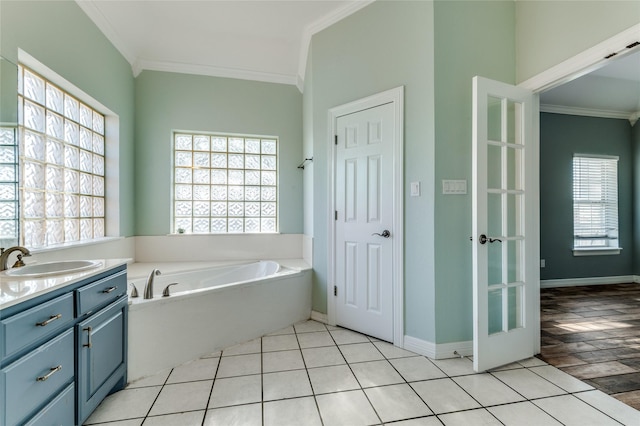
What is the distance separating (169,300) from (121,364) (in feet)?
1.45

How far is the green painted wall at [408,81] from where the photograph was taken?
222 centimetres

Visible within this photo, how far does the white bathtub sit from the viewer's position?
196 cm

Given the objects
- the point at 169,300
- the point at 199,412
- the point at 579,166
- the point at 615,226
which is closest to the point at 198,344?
the point at 169,300

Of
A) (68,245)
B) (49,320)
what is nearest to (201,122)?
(68,245)

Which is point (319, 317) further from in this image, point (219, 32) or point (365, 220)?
point (219, 32)

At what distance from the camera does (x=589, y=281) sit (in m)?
4.41

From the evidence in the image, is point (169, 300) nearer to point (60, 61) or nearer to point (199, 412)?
point (199, 412)

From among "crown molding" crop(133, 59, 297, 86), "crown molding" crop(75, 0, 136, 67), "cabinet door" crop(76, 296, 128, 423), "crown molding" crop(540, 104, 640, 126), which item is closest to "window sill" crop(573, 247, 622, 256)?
"crown molding" crop(540, 104, 640, 126)

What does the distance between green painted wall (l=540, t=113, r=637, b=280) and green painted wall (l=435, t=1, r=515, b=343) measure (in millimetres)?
2851

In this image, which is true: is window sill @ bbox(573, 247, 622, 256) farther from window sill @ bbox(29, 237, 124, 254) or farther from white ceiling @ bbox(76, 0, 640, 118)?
window sill @ bbox(29, 237, 124, 254)

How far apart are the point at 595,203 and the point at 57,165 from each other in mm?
6637

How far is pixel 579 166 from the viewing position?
4406 mm

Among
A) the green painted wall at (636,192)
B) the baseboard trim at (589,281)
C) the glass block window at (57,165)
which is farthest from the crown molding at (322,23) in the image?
the green painted wall at (636,192)

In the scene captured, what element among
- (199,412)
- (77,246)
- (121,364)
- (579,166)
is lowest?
(199,412)
